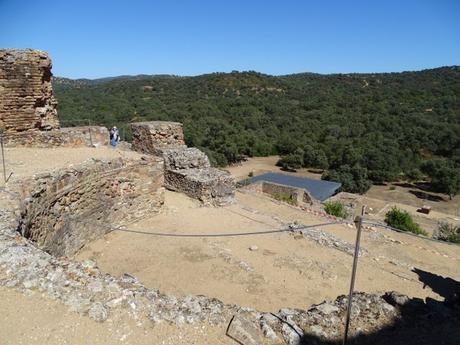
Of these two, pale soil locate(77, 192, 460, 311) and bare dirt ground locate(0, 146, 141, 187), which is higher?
bare dirt ground locate(0, 146, 141, 187)

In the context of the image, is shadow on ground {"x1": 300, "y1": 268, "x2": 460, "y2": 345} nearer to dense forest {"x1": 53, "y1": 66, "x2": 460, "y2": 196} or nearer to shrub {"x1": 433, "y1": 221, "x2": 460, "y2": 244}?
shrub {"x1": 433, "y1": 221, "x2": 460, "y2": 244}

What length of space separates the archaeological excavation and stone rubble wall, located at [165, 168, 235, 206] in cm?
4

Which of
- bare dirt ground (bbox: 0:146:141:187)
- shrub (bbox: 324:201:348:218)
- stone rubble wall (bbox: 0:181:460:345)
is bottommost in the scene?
shrub (bbox: 324:201:348:218)

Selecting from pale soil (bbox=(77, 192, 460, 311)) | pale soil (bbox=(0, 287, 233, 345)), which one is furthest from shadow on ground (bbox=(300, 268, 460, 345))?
pale soil (bbox=(77, 192, 460, 311))

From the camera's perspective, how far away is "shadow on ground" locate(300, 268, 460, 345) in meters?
3.98

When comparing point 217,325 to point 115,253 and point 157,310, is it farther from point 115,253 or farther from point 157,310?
point 115,253

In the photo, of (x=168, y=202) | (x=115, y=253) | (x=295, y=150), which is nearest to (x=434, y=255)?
(x=168, y=202)

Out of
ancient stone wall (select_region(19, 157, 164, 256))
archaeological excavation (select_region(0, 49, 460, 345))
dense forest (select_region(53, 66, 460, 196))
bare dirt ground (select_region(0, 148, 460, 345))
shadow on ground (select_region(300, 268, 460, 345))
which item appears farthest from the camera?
dense forest (select_region(53, 66, 460, 196))

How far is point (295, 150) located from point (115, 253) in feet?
104

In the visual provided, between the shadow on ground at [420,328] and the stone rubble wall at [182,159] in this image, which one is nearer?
the shadow on ground at [420,328]

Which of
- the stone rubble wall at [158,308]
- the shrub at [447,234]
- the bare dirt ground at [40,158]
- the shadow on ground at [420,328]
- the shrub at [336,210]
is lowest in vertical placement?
the shrub at [447,234]

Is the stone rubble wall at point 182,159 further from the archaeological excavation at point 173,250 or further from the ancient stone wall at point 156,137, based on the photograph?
the ancient stone wall at point 156,137

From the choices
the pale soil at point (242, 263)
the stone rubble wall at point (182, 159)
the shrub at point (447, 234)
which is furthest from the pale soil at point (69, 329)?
the shrub at point (447, 234)

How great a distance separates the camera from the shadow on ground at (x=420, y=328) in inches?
157
